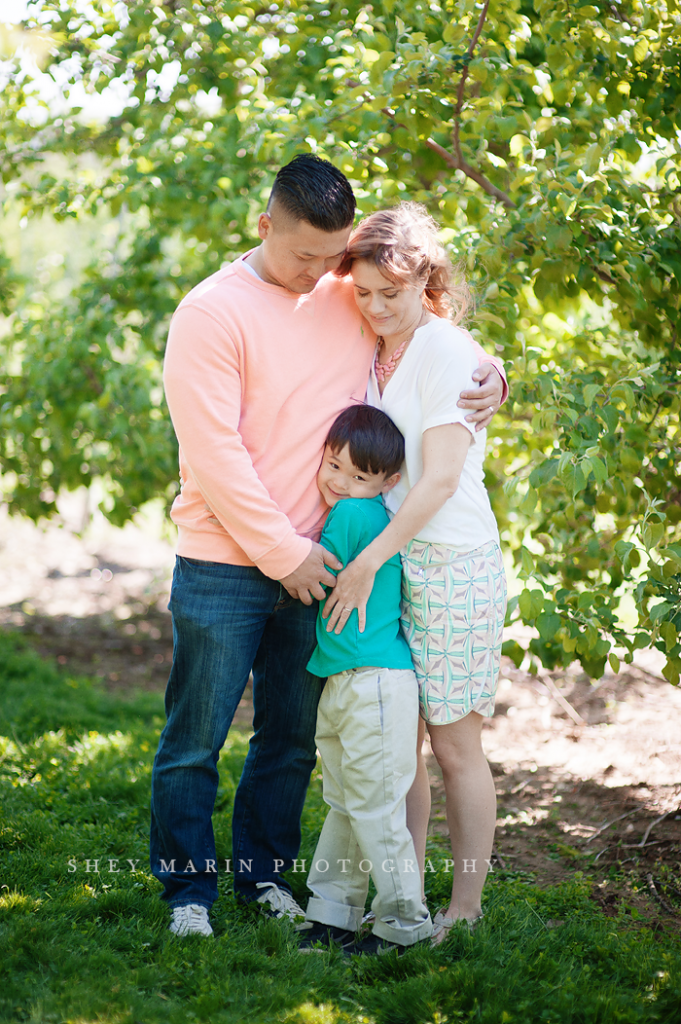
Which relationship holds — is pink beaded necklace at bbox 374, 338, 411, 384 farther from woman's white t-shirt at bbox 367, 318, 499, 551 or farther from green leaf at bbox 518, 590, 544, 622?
green leaf at bbox 518, 590, 544, 622

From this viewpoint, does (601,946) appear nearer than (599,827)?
Yes

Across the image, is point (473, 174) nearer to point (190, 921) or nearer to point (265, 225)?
point (265, 225)

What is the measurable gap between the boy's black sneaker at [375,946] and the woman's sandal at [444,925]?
0.29 feet

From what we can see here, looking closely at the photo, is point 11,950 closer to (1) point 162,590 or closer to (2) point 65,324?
(2) point 65,324

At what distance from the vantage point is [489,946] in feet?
7.00

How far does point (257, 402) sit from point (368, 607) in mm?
595

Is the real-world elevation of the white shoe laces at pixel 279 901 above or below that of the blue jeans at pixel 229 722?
below

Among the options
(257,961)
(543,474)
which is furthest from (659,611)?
(257,961)

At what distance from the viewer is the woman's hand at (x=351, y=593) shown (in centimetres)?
214

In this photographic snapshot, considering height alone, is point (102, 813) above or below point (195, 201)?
below

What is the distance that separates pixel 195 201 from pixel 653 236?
2.20 metres

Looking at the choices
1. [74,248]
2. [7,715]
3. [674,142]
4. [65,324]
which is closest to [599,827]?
[674,142]

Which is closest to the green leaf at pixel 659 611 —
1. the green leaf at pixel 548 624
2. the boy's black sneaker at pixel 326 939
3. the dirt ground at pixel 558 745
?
the green leaf at pixel 548 624

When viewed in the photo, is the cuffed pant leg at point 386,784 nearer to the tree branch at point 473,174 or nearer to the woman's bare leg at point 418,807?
the woman's bare leg at point 418,807
